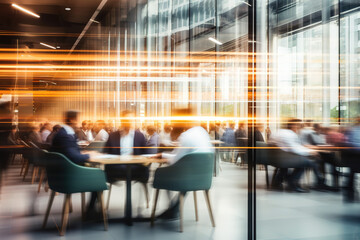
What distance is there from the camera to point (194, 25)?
7.05 meters

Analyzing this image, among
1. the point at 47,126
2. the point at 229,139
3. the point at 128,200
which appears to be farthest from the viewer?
the point at 229,139

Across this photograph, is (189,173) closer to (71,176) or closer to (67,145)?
(71,176)

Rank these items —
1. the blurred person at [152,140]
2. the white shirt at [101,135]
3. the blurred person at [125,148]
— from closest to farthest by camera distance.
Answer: the blurred person at [125,148] < the blurred person at [152,140] < the white shirt at [101,135]

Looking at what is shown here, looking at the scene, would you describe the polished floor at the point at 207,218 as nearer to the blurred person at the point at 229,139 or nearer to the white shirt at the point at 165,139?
the white shirt at the point at 165,139

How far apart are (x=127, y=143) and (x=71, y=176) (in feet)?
3.34

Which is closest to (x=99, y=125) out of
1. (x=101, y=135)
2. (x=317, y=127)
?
(x=101, y=135)

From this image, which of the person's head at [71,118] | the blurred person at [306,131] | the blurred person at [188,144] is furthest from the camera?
the blurred person at [306,131]

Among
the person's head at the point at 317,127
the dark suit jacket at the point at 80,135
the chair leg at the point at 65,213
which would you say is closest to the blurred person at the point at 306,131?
the person's head at the point at 317,127

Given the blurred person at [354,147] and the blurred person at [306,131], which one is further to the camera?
the blurred person at [306,131]

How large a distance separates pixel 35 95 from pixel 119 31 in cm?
391

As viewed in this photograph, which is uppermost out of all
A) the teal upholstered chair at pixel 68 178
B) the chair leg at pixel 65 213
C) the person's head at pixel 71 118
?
the person's head at pixel 71 118

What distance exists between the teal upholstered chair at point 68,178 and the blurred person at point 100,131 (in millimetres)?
2313

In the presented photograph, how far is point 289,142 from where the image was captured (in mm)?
4594

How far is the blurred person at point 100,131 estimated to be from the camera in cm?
555
